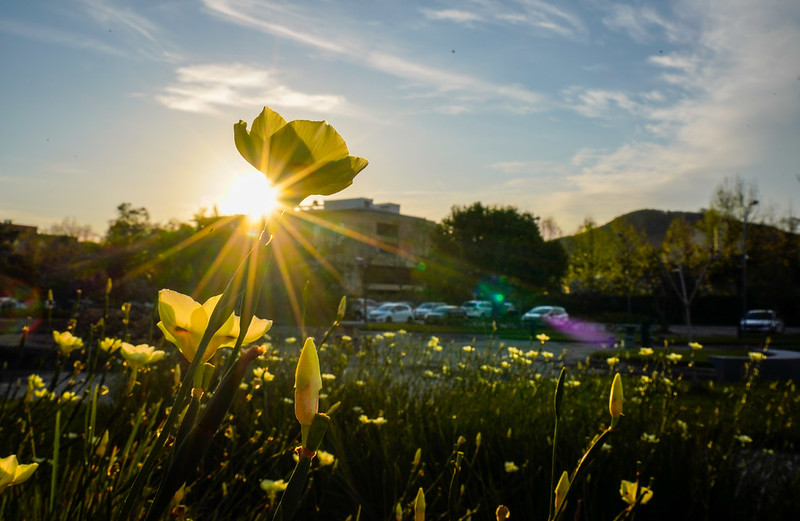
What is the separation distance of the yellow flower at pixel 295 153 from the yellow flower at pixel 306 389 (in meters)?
0.14

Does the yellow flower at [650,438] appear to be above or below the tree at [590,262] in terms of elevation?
below

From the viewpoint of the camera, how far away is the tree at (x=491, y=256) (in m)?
44.1

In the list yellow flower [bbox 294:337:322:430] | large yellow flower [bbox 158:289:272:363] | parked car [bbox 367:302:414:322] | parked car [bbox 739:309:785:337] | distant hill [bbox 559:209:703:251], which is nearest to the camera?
yellow flower [bbox 294:337:322:430]

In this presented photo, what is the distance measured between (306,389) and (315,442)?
0.05 metres

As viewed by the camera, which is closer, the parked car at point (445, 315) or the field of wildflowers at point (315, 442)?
the field of wildflowers at point (315, 442)

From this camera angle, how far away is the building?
5659cm

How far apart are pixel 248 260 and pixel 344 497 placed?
10.3ft

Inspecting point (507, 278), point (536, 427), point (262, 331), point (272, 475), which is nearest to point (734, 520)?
point (536, 427)

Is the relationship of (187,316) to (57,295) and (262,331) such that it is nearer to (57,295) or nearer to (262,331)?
(262,331)

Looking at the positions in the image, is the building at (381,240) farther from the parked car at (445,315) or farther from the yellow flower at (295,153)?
the yellow flower at (295,153)

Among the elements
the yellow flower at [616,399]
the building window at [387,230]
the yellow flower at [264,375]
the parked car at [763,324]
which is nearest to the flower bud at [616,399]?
the yellow flower at [616,399]

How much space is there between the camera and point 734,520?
9.48 ft

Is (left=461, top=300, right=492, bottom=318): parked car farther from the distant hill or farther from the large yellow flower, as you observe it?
the distant hill

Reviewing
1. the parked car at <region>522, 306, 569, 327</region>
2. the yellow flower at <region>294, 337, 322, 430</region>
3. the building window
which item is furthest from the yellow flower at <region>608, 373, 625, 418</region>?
the building window
